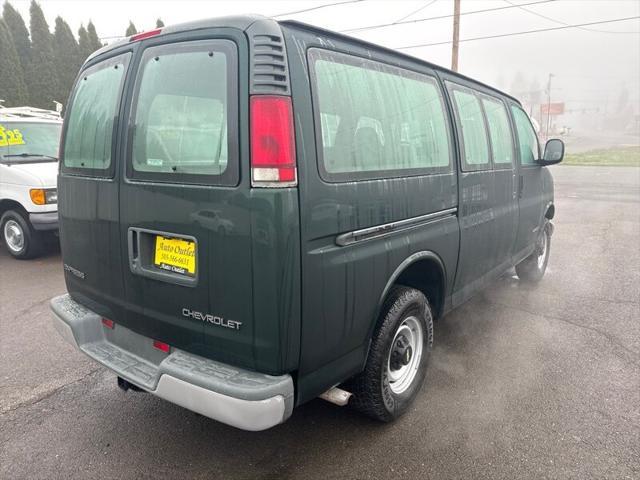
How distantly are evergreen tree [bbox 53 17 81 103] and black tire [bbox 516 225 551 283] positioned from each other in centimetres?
3064

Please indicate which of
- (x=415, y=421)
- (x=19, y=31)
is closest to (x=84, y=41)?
(x=19, y=31)

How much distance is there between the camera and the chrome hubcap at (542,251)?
576 centimetres

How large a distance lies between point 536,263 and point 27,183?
6582 millimetres

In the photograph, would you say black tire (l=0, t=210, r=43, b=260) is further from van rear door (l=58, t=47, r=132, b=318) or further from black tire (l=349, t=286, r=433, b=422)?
black tire (l=349, t=286, r=433, b=422)

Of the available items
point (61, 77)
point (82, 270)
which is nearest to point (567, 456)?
point (82, 270)

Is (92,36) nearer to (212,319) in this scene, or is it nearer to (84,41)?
(84,41)

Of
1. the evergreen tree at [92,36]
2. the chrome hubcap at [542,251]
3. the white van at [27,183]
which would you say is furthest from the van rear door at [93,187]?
the evergreen tree at [92,36]

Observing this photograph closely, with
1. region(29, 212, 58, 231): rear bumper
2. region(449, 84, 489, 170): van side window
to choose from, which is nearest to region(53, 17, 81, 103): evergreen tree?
region(29, 212, 58, 231): rear bumper

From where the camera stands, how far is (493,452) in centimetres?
260

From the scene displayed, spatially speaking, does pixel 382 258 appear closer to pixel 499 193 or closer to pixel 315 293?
pixel 315 293

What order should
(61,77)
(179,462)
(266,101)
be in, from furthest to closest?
(61,77) → (179,462) → (266,101)

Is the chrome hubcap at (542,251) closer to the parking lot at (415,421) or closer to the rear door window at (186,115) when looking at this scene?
the parking lot at (415,421)

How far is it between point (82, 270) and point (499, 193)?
3.22m

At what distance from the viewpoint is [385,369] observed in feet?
8.92
